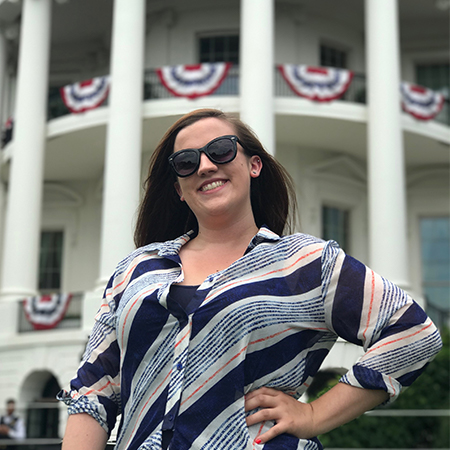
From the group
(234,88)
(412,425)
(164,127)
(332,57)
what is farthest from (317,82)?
(412,425)

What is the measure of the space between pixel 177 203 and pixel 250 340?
72 centimetres

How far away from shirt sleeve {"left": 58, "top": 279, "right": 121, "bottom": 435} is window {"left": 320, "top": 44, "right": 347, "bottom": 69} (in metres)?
20.2

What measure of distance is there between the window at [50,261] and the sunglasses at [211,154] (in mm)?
21121

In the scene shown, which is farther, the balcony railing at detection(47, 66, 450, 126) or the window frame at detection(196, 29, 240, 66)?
the window frame at detection(196, 29, 240, 66)

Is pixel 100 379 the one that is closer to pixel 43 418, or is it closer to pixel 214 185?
pixel 214 185

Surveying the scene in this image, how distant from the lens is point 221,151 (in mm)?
2320

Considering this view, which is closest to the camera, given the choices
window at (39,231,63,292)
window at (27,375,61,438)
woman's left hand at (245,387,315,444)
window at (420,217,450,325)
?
woman's left hand at (245,387,315,444)

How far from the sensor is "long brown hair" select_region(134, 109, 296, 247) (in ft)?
8.42

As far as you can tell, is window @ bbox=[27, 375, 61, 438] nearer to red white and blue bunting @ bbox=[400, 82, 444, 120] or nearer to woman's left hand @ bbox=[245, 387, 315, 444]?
red white and blue bunting @ bbox=[400, 82, 444, 120]

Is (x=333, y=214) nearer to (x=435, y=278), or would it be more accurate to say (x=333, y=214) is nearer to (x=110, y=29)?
(x=435, y=278)

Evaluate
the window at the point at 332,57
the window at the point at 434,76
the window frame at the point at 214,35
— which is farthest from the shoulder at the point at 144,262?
the window at the point at 434,76

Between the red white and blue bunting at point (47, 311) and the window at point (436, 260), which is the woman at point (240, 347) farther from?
the window at point (436, 260)

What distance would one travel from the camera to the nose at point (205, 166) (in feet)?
7.57

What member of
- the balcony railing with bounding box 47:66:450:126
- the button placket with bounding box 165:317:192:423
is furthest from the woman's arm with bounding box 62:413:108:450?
the balcony railing with bounding box 47:66:450:126
